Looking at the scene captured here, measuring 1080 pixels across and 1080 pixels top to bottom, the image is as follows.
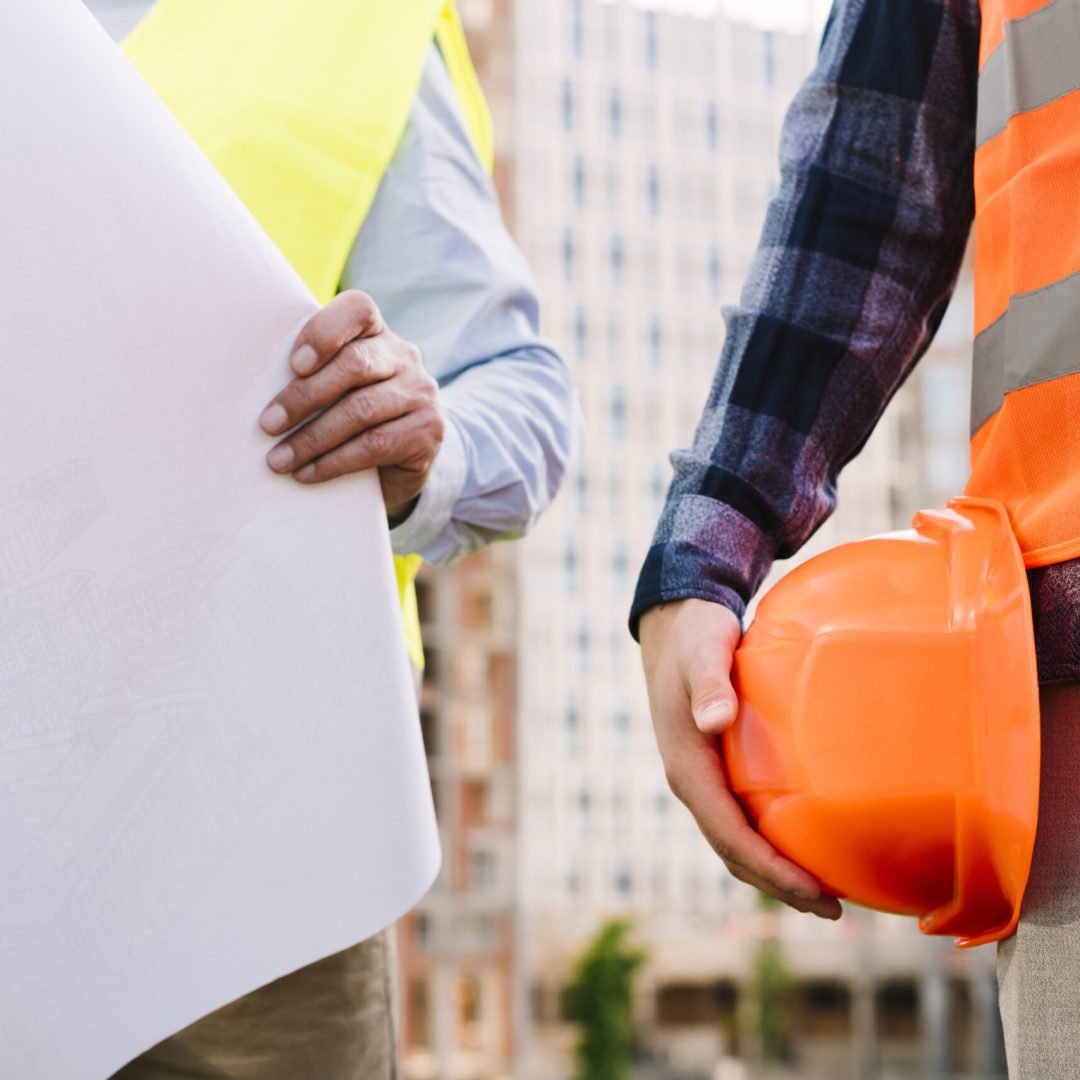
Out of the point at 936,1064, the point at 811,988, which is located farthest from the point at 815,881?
the point at 811,988

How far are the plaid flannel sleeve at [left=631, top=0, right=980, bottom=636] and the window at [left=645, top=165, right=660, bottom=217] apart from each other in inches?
2389

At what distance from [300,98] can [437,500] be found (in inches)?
16.5

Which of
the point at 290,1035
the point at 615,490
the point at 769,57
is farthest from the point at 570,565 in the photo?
the point at 290,1035

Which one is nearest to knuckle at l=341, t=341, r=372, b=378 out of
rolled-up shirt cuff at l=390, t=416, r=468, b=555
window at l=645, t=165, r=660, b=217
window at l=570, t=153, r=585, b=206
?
rolled-up shirt cuff at l=390, t=416, r=468, b=555

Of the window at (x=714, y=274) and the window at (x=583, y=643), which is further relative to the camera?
the window at (x=714, y=274)

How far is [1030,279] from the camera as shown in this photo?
1.07 metres

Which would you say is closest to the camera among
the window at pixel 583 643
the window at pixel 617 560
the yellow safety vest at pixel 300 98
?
the yellow safety vest at pixel 300 98

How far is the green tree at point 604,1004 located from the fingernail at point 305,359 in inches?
1483

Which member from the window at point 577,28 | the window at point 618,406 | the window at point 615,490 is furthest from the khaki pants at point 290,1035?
the window at point 577,28

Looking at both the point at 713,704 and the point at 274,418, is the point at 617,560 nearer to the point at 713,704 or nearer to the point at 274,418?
the point at 274,418

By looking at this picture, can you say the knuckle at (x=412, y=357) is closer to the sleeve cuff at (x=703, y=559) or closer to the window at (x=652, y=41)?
the sleeve cuff at (x=703, y=559)

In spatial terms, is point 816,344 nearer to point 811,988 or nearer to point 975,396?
point 975,396

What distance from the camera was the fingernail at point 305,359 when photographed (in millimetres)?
1243

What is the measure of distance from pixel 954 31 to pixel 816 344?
284mm
